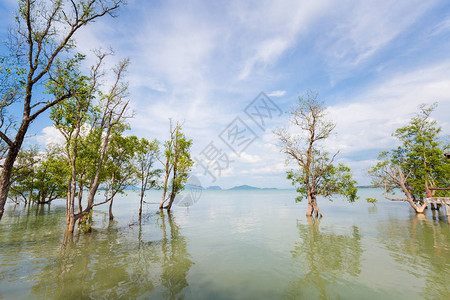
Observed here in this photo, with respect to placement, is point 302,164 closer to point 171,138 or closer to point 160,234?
point 160,234

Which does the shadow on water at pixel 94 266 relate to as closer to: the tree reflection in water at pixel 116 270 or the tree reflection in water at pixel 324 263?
the tree reflection in water at pixel 116 270

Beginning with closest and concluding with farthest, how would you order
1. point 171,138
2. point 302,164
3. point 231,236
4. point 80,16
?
point 80,16, point 231,236, point 302,164, point 171,138

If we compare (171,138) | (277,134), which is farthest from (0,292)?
(171,138)

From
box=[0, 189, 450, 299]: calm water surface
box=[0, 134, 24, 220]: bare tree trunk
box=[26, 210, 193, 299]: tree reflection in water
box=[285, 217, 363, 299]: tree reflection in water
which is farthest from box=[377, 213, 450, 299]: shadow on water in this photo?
box=[0, 134, 24, 220]: bare tree trunk

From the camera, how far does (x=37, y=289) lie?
8258 mm

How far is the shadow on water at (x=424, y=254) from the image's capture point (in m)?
8.71

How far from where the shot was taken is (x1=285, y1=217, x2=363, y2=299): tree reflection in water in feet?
27.6

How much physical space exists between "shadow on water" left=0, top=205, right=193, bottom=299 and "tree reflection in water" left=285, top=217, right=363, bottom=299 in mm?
5470

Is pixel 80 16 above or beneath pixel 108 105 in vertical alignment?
above

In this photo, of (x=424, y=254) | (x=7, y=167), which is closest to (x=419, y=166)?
(x=424, y=254)

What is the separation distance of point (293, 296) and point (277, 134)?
73.5 feet

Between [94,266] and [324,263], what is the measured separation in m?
13.4

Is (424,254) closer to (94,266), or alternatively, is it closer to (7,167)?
(94,266)

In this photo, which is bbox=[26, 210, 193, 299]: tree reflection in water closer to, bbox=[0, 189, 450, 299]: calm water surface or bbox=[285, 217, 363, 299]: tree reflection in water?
bbox=[0, 189, 450, 299]: calm water surface
